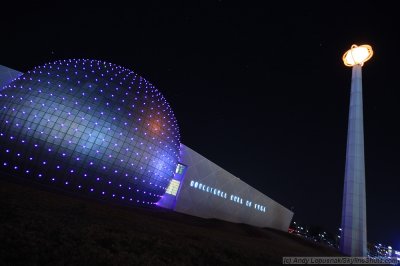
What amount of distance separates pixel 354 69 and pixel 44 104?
30.8 meters

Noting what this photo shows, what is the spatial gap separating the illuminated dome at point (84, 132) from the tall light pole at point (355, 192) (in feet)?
54.8

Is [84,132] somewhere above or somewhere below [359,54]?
below

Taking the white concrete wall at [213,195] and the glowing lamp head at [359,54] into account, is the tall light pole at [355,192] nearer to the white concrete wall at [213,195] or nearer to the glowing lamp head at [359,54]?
the glowing lamp head at [359,54]

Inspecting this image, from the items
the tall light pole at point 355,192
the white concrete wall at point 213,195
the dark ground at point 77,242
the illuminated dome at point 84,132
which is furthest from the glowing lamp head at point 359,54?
the dark ground at point 77,242

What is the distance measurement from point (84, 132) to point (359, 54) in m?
30.1

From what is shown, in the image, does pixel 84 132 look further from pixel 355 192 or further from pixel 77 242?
pixel 355 192

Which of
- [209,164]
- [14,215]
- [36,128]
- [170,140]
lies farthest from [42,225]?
[209,164]

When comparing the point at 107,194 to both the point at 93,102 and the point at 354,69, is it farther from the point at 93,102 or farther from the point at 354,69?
the point at 354,69

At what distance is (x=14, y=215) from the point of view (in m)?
7.11

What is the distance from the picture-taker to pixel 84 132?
14.7 metres

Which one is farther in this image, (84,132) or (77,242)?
(84,132)

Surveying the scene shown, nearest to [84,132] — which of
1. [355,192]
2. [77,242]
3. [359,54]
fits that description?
[77,242]

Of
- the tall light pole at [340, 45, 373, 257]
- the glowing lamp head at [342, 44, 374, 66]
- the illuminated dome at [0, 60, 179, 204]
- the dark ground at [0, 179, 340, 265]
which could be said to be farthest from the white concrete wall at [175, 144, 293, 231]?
the glowing lamp head at [342, 44, 374, 66]

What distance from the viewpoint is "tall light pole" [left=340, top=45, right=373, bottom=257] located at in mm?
20859
